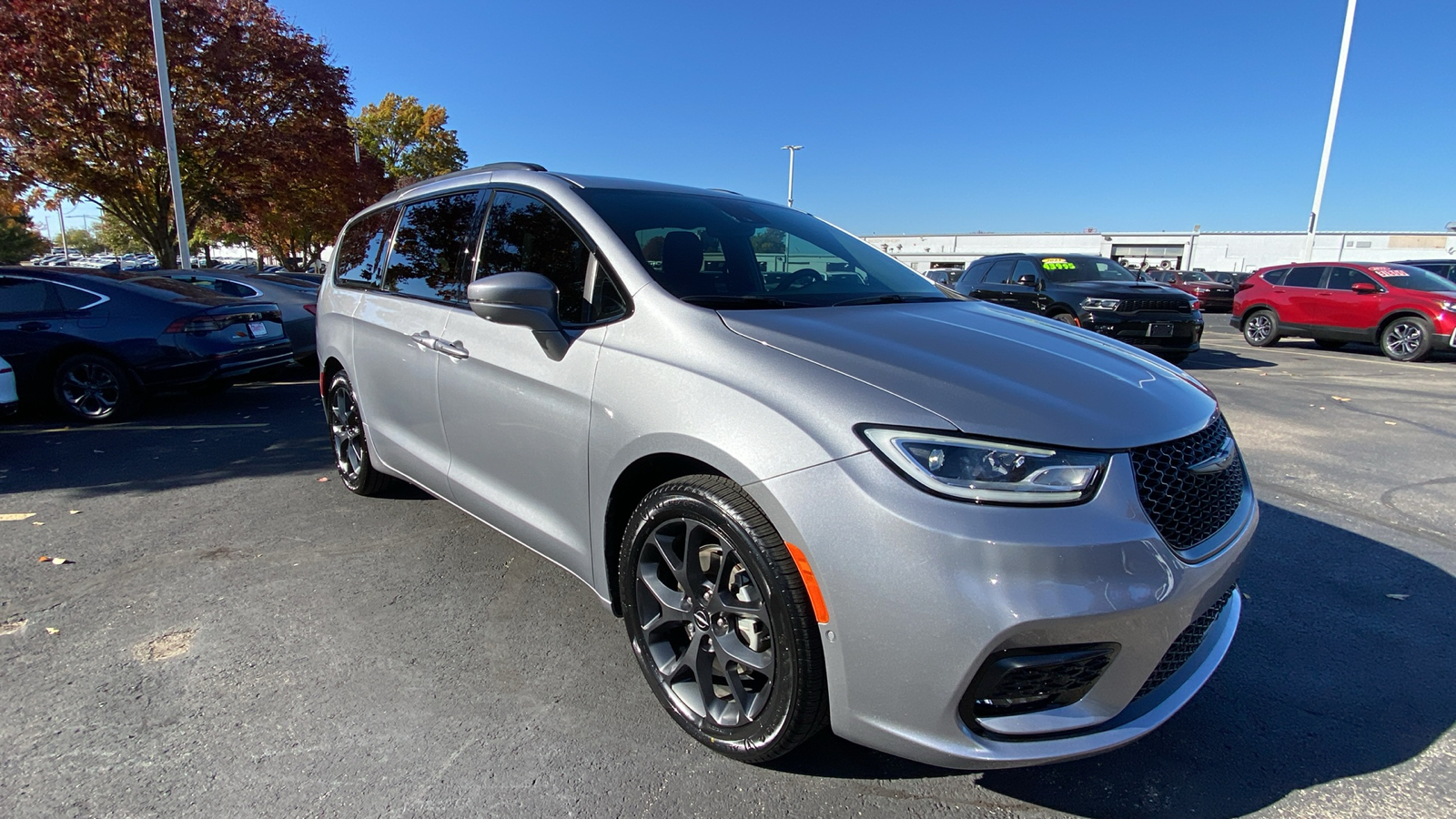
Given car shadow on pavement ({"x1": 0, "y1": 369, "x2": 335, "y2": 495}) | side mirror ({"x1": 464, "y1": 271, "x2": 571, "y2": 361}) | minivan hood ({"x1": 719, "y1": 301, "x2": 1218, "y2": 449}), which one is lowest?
car shadow on pavement ({"x1": 0, "y1": 369, "x2": 335, "y2": 495})

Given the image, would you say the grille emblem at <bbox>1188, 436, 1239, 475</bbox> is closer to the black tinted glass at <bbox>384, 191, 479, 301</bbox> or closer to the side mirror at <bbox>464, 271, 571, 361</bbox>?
the side mirror at <bbox>464, 271, 571, 361</bbox>

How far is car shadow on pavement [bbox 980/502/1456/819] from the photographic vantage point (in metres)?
2.05

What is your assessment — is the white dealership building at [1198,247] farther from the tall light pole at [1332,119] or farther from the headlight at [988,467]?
the headlight at [988,467]

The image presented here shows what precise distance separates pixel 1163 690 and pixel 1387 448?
18.4 ft

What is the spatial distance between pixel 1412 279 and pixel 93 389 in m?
18.0

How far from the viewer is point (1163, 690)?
1.90 meters

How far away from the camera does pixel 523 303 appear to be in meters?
2.36

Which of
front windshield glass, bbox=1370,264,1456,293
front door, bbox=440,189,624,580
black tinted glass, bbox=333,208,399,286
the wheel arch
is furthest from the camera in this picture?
front windshield glass, bbox=1370,264,1456,293

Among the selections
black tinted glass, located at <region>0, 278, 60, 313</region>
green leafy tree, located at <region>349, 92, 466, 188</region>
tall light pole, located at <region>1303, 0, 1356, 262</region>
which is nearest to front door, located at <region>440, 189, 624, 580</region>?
black tinted glass, located at <region>0, 278, 60, 313</region>

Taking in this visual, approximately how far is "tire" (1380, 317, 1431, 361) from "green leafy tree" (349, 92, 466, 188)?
40.1 m

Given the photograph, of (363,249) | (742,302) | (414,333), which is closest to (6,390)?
(363,249)

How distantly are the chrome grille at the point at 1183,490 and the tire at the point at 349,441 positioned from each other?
374 centimetres

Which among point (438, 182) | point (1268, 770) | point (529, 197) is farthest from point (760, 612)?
point (438, 182)

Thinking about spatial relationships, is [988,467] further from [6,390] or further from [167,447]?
[6,390]
